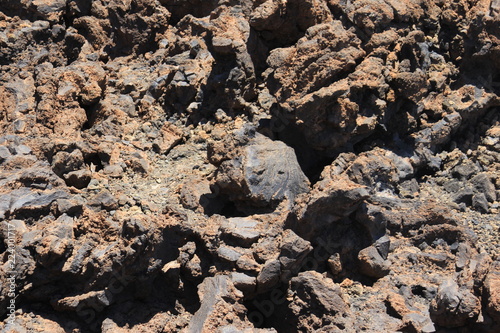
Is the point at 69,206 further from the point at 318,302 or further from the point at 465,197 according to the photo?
the point at 465,197

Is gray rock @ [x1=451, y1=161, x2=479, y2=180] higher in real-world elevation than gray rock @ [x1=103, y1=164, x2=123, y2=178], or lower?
higher

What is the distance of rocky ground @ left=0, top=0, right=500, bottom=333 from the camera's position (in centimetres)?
568

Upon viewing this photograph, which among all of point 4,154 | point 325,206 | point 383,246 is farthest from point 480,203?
point 4,154

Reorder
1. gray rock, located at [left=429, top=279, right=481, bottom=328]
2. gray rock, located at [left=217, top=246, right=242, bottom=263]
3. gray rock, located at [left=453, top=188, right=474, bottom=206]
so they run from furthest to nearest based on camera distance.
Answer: gray rock, located at [left=453, top=188, right=474, bottom=206]
gray rock, located at [left=217, top=246, right=242, bottom=263]
gray rock, located at [left=429, top=279, right=481, bottom=328]

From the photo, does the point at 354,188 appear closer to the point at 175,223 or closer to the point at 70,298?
the point at 175,223

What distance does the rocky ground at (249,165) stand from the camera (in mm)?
5676

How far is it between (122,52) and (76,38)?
54cm

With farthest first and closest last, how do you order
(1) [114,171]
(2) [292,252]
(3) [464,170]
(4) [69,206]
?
(3) [464,170], (1) [114,171], (4) [69,206], (2) [292,252]

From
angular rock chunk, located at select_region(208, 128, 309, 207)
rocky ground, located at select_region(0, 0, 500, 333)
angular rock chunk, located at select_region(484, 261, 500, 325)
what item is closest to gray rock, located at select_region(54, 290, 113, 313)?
rocky ground, located at select_region(0, 0, 500, 333)

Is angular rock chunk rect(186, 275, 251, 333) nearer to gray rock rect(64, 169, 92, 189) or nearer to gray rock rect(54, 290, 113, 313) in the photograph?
gray rock rect(54, 290, 113, 313)

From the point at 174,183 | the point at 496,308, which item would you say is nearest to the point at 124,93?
the point at 174,183

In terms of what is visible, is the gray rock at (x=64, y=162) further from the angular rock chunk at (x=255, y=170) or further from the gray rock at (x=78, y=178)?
the angular rock chunk at (x=255, y=170)

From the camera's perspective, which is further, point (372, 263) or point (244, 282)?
point (372, 263)

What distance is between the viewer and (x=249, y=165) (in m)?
6.24
